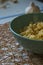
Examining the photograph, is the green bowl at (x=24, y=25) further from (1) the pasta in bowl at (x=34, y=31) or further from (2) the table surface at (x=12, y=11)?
(2) the table surface at (x=12, y=11)

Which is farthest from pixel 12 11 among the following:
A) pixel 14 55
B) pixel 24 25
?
pixel 14 55

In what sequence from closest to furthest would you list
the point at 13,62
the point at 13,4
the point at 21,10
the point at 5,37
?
the point at 13,62, the point at 5,37, the point at 21,10, the point at 13,4

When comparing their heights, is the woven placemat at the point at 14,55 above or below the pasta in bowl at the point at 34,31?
below

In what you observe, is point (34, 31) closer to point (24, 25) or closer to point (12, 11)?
point (24, 25)

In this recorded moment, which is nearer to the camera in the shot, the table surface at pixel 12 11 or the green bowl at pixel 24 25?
the green bowl at pixel 24 25

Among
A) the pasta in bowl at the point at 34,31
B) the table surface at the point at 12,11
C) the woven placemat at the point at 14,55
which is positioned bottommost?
the woven placemat at the point at 14,55

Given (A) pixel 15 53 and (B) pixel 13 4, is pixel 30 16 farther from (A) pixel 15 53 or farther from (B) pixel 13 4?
(B) pixel 13 4

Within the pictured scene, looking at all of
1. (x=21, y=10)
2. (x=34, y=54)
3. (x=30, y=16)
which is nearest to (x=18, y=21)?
(x=30, y=16)

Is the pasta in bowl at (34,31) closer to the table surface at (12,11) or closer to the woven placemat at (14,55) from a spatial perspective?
the woven placemat at (14,55)

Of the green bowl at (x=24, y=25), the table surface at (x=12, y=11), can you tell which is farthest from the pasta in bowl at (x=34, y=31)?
the table surface at (x=12, y=11)
